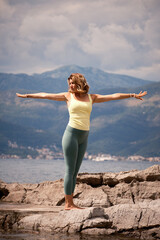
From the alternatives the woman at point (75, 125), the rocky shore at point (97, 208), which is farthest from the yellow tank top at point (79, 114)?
the rocky shore at point (97, 208)

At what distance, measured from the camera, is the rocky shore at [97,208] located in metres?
6.69

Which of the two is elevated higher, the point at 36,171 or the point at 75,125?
the point at 36,171

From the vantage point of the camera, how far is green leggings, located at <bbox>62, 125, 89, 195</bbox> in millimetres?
7004

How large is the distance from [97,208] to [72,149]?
1.13m

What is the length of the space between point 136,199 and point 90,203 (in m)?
1.04

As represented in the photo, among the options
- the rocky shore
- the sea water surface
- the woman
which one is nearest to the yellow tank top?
the woman

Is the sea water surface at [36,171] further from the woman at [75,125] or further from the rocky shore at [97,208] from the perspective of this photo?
the woman at [75,125]

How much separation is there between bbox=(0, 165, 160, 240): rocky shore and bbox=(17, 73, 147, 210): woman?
0.50 m

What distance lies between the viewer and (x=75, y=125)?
701cm

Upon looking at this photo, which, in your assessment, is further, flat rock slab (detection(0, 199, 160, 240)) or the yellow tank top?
the yellow tank top

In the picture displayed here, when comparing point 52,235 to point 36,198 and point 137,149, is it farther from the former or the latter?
point 137,149

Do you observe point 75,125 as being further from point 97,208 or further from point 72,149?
point 97,208

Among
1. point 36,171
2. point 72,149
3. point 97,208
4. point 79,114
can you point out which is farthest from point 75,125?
point 36,171

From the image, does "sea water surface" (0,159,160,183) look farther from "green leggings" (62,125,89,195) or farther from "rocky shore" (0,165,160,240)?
"green leggings" (62,125,89,195)
